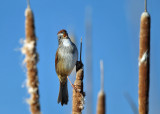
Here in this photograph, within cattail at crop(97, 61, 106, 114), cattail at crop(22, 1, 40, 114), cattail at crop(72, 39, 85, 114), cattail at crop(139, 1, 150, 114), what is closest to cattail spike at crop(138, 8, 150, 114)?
cattail at crop(139, 1, 150, 114)

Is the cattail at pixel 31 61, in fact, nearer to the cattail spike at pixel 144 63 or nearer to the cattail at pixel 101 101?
the cattail at pixel 101 101

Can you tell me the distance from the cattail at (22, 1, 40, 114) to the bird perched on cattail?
7.76 feet

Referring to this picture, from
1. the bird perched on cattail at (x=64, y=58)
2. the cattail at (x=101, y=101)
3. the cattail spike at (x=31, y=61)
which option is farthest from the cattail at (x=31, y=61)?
the bird perched on cattail at (x=64, y=58)

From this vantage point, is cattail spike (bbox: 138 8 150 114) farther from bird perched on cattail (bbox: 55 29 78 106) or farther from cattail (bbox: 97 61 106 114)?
bird perched on cattail (bbox: 55 29 78 106)

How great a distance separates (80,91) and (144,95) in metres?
0.73

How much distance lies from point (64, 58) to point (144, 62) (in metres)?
2.32

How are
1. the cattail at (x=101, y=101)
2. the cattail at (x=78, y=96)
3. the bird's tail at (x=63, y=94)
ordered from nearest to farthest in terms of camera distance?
the cattail at (x=101, y=101) < the cattail at (x=78, y=96) < the bird's tail at (x=63, y=94)

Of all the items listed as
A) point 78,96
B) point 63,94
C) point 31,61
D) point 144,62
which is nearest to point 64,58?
point 63,94

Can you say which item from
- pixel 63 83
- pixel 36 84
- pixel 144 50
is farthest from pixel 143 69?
pixel 63 83

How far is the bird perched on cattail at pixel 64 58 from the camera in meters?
3.94

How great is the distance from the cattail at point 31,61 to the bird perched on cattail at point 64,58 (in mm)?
2365

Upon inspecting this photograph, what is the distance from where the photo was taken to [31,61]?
147 centimetres

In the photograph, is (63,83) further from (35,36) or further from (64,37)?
(35,36)

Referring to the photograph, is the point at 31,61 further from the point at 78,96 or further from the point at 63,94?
the point at 63,94
